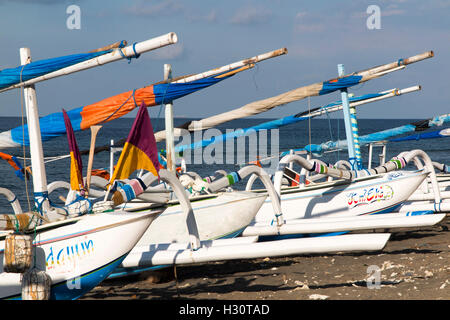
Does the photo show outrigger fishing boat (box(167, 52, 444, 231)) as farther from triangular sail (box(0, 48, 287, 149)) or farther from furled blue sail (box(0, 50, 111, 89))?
furled blue sail (box(0, 50, 111, 89))

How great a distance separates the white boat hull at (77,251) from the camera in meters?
6.87

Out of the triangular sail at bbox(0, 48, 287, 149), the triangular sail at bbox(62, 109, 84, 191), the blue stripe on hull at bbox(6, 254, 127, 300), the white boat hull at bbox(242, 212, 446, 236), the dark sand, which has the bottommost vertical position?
the dark sand

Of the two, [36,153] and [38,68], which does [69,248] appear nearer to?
[36,153]

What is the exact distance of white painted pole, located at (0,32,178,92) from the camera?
26.1 ft

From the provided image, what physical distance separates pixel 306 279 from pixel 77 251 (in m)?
3.53

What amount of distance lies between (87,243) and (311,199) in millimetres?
5764

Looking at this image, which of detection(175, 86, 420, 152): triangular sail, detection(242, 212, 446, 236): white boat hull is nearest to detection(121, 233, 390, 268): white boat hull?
detection(242, 212, 446, 236): white boat hull

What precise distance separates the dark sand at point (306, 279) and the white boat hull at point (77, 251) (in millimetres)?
925

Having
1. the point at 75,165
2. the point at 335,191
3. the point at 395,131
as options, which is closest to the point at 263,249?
the point at 75,165

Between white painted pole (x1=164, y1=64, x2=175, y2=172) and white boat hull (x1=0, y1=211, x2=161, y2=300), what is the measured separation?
3.38 meters

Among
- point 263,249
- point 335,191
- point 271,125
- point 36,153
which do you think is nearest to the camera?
point 263,249

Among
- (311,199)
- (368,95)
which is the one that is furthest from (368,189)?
(368,95)

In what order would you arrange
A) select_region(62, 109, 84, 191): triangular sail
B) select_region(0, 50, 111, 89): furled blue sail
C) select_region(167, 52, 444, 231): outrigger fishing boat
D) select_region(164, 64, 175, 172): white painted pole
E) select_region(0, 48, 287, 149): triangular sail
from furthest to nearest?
select_region(167, 52, 444, 231): outrigger fishing boat → select_region(0, 48, 287, 149): triangular sail → select_region(164, 64, 175, 172): white painted pole → select_region(0, 50, 111, 89): furled blue sail → select_region(62, 109, 84, 191): triangular sail

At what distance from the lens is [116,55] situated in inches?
330
